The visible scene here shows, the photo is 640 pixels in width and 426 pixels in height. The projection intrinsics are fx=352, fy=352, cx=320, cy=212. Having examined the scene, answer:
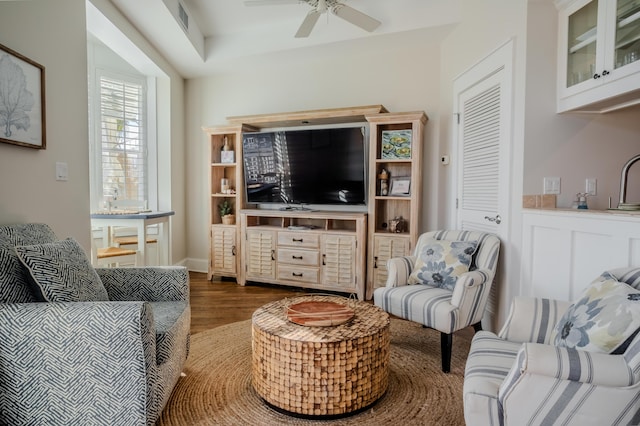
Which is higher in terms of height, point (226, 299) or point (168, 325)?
point (168, 325)

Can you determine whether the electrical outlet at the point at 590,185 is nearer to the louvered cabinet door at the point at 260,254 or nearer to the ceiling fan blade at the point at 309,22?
the ceiling fan blade at the point at 309,22

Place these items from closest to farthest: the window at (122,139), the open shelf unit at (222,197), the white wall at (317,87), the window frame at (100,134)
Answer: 1. the white wall at (317,87)
2. the window frame at (100,134)
3. the window at (122,139)
4. the open shelf unit at (222,197)

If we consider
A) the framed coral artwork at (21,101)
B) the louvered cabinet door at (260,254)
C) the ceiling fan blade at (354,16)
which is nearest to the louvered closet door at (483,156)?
the ceiling fan blade at (354,16)

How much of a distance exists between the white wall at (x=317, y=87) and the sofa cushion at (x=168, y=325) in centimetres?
269

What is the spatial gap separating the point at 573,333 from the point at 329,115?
3008 millimetres

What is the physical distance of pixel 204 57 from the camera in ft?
13.6

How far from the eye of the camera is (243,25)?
3.90 metres

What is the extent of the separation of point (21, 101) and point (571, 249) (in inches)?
128

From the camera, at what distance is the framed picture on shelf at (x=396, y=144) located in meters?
3.57

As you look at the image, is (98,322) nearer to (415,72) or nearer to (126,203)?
(126,203)

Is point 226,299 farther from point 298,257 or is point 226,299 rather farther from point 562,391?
point 562,391

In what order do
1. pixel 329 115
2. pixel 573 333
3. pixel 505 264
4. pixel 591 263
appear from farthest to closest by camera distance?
pixel 329 115 < pixel 505 264 < pixel 591 263 < pixel 573 333

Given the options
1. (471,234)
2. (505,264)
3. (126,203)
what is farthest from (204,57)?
(505,264)

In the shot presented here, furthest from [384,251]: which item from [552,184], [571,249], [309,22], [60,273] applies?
[60,273]
